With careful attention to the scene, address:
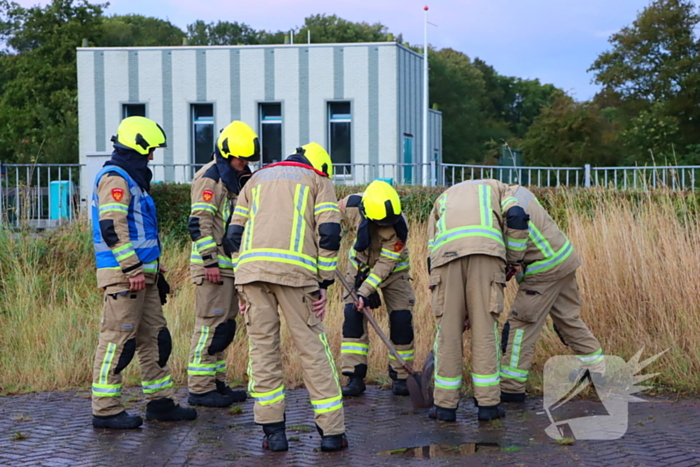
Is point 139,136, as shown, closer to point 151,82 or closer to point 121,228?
point 121,228

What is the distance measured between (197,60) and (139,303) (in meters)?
17.3

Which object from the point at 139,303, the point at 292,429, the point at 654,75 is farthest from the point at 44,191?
the point at 654,75

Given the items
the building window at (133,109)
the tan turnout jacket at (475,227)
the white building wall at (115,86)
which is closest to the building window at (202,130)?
the building window at (133,109)

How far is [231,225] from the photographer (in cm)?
543

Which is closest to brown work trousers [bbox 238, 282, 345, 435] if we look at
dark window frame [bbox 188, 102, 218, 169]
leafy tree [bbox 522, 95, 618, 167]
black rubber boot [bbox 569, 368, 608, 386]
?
black rubber boot [bbox 569, 368, 608, 386]

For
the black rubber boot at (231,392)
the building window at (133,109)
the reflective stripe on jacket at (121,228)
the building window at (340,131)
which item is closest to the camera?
the reflective stripe on jacket at (121,228)

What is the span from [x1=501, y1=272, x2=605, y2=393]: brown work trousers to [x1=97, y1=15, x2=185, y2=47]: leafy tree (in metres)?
37.0

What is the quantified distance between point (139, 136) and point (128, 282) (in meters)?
1.02

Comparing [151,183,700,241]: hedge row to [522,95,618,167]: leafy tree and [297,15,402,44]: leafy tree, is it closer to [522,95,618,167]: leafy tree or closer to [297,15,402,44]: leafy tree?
[522,95,618,167]: leafy tree

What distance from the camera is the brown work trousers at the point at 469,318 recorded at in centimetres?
582

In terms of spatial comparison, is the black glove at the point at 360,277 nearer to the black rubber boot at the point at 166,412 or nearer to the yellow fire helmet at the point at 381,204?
the yellow fire helmet at the point at 381,204

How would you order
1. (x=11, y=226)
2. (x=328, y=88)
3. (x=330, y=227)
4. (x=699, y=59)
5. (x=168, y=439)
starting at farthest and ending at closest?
1. (x=699, y=59)
2. (x=328, y=88)
3. (x=11, y=226)
4. (x=168, y=439)
5. (x=330, y=227)

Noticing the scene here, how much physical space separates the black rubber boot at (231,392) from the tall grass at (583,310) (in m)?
0.62

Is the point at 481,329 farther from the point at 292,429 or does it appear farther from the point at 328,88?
the point at 328,88
